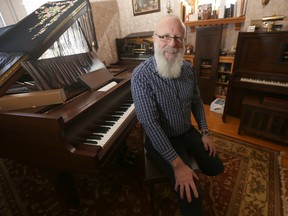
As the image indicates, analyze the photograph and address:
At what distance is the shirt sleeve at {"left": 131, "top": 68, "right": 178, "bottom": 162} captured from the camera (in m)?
1.05

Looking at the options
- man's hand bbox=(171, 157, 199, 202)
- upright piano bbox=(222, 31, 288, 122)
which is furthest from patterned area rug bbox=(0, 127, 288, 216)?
upright piano bbox=(222, 31, 288, 122)

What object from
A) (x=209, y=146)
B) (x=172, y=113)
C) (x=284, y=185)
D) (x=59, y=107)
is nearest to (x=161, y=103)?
(x=172, y=113)

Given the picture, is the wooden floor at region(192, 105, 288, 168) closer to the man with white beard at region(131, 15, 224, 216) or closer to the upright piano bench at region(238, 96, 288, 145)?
the upright piano bench at region(238, 96, 288, 145)

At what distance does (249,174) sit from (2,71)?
2312 millimetres

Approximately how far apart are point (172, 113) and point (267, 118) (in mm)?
1643

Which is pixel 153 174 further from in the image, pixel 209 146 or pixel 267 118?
pixel 267 118

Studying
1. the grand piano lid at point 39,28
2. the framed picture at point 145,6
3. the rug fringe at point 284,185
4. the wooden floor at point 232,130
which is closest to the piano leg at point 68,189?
the grand piano lid at point 39,28

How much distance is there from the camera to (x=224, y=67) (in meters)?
3.01

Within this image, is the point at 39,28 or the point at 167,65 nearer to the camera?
the point at 167,65

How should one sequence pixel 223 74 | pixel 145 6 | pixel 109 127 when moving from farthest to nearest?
pixel 145 6, pixel 223 74, pixel 109 127

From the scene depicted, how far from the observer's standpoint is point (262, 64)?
2215 millimetres

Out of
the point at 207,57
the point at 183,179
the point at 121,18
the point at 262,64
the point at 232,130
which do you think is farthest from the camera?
the point at 121,18

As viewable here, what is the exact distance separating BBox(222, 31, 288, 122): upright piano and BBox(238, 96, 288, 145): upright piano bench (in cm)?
17

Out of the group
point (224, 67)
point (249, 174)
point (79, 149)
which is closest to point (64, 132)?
point (79, 149)
